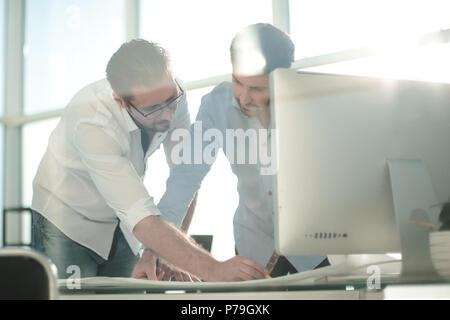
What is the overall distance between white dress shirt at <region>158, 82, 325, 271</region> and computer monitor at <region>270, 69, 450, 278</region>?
0.98 meters

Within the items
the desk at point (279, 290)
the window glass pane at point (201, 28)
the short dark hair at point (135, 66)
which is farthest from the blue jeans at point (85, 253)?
the window glass pane at point (201, 28)

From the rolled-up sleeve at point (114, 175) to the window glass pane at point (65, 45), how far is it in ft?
8.08

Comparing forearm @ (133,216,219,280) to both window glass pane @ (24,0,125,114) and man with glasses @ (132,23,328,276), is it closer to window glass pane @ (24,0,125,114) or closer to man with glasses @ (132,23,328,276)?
man with glasses @ (132,23,328,276)

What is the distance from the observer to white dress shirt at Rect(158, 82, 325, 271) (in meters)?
2.01

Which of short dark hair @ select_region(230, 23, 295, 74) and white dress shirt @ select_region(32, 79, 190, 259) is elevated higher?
short dark hair @ select_region(230, 23, 295, 74)

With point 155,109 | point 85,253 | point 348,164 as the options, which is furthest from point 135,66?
point 348,164

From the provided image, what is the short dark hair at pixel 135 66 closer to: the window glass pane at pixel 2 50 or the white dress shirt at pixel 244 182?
the white dress shirt at pixel 244 182

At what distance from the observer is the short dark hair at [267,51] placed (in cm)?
198

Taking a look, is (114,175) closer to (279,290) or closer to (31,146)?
(279,290)

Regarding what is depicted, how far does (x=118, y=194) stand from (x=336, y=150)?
2.70 ft

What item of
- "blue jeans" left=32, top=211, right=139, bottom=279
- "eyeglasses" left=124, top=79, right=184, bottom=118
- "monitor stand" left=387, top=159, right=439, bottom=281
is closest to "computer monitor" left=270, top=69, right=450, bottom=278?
"monitor stand" left=387, top=159, right=439, bottom=281

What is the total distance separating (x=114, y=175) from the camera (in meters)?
1.64

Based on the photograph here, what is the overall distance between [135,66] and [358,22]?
155 centimetres
